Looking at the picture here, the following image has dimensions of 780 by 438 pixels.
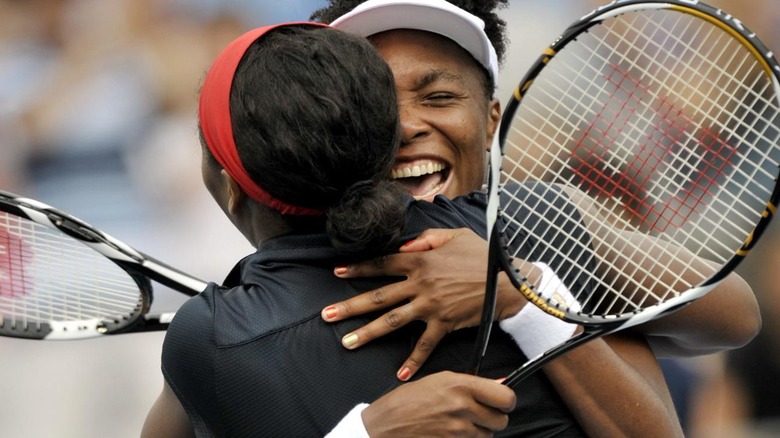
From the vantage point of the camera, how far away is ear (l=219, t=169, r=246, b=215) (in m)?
1.58

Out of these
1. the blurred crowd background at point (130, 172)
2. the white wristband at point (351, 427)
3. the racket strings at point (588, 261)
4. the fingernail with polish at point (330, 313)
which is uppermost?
the racket strings at point (588, 261)

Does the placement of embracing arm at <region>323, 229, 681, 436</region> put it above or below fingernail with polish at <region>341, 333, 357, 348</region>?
above

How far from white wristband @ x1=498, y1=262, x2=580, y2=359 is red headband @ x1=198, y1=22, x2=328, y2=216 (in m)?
0.31

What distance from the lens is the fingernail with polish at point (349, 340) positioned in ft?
4.95

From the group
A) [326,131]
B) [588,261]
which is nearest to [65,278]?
[326,131]

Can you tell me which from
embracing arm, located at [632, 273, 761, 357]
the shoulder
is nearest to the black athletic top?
the shoulder

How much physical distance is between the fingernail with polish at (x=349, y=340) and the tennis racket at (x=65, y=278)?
68 centimetres

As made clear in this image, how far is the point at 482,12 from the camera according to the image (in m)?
2.17

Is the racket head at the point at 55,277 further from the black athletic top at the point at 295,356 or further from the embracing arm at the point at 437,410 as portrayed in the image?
the embracing arm at the point at 437,410

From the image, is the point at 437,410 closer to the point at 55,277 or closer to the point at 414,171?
the point at 414,171

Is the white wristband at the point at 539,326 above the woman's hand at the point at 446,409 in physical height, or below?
above

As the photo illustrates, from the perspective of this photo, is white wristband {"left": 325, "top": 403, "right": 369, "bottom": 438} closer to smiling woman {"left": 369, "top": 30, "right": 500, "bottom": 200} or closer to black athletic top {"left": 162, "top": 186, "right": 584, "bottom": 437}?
black athletic top {"left": 162, "top": 186, "right": 584, "bottom": 437}

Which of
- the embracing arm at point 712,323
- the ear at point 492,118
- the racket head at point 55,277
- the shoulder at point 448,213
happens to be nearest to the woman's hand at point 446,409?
the shoulder at point 448,213

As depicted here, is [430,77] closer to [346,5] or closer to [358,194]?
[346,5]
